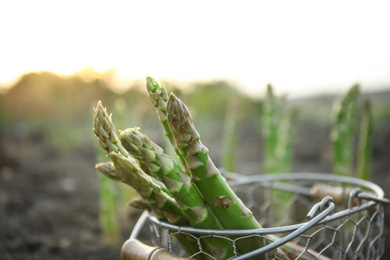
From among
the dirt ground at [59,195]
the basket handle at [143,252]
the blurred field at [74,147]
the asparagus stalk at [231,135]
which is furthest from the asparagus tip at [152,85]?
the asparagus stalk at [231,135]

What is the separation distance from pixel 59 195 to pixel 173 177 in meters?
2.84

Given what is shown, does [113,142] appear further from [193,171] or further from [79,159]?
[79,159]

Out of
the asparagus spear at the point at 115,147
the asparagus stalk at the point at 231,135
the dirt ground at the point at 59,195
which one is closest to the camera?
the asparagus spear at the point at 115,147

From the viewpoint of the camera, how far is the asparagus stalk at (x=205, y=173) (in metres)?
1.00

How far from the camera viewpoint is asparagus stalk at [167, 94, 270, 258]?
1001 millimetres

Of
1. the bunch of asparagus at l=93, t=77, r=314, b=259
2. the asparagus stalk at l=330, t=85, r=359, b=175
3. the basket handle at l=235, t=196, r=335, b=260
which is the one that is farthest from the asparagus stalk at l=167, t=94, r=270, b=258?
the asparagus stalk at l=330, t=85, r=359, b=175

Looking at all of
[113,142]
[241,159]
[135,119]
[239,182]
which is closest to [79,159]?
[241,159]

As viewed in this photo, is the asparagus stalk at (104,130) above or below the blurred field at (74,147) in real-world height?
above

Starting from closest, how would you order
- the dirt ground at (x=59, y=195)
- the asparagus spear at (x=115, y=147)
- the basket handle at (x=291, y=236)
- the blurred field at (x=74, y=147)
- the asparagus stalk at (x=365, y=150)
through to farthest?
1. the basket handle at (x=291, y=236)
2. the asparagus spear at (x=115, y=147)
3. the asparagus stalk at (x=365, y=150)
4. the dirt ground at (x=59, y=195)
5. the blurred field at (x=74, y=147)

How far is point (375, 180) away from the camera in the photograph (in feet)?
11.3

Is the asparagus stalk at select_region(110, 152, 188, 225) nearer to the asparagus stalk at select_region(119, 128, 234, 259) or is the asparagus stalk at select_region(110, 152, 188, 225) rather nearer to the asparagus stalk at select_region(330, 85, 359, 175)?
the asparagus stalk at select_region(119, 128, 234, 259)

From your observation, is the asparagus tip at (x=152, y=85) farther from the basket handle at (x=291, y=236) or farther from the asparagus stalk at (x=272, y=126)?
the asparagus stalk at (x=272, y=126)

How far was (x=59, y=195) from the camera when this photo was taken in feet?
11.8

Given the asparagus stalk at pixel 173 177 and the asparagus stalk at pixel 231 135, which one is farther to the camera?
the asparagus stalk at pixel 231 135
